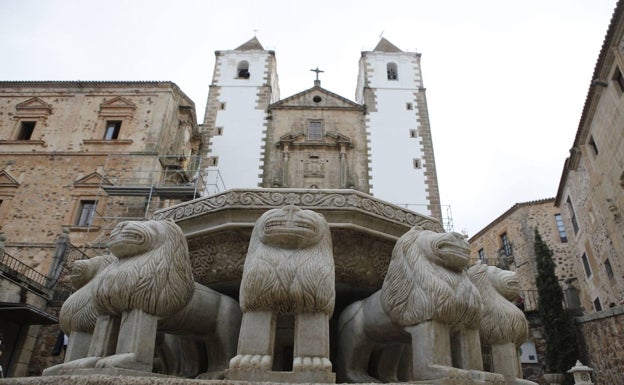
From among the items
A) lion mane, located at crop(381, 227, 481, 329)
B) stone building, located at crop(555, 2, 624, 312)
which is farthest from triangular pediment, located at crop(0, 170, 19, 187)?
stone building, located at crop(555, 2, 624, 312)

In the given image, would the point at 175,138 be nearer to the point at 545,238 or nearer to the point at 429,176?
the point at 429,176

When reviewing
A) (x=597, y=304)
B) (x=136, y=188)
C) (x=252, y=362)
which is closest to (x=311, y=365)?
(x=252, y=362)

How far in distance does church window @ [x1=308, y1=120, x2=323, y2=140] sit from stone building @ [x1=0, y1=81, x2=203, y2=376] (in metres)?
6.44

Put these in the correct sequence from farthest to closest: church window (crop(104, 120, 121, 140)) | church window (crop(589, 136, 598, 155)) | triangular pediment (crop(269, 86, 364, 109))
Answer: triangular pediment (crop(269, 86, 364, 109)), church window (crop(104, 120, 121, 140)), church window (crop(589, 136, 598, 155))

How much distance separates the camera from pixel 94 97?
814 inches

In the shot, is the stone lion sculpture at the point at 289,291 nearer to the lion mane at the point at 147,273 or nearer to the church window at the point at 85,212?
the lion mane at the point at 147,273

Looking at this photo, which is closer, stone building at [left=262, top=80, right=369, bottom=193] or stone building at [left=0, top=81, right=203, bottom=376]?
stone building at [left=0, top=81, right=203, bottom=376]

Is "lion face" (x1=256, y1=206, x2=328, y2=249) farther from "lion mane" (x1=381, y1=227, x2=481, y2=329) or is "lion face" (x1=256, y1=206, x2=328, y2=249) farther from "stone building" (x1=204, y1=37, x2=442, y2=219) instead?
"stone building" (x1=204, y1=37, x2=442, y2=219)

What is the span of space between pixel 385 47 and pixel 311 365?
27.5 m

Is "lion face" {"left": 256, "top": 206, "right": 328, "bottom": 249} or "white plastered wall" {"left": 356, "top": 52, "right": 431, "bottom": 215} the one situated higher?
"white plastered wall" {"left": 356, "top": 52, "right": 431, "bottom": 215}

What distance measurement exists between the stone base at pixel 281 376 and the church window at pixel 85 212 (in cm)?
1695

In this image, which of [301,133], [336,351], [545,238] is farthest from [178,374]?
[545,238]

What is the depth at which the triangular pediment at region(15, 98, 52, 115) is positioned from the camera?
20.2 metres

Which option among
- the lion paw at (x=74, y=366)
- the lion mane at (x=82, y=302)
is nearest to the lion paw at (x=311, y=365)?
the lion paw at (x=74, y=366)
